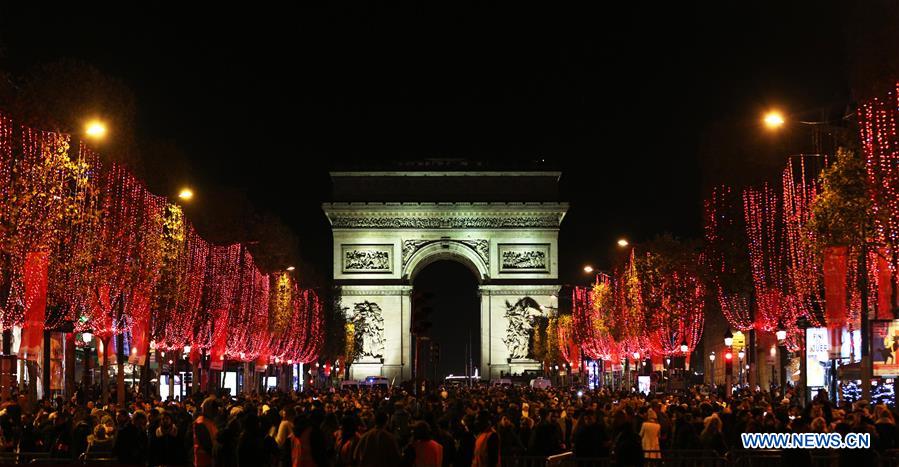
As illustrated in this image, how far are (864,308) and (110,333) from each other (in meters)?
24.3

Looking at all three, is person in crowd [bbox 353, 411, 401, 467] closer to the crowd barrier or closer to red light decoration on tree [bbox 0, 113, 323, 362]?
the crowd barrier

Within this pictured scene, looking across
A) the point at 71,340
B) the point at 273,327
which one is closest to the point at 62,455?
the point at 71,340

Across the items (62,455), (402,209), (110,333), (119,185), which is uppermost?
(402,209)

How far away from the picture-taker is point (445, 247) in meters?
123

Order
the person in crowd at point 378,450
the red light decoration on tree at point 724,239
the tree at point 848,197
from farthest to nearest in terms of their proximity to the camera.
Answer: the red light decoration on tree at point 724,239, the tree at point 848,197, the person in crowd at point 378,450

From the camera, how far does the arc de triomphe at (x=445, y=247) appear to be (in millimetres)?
121375

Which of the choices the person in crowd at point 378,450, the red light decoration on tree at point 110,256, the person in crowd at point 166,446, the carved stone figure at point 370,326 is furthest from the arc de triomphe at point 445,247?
the person in crowd at point 378,450

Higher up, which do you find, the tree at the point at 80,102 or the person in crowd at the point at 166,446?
the tree at the point at 80,102

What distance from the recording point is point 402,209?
122 m

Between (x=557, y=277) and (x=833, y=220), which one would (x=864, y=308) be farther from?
(x=557, y=277)

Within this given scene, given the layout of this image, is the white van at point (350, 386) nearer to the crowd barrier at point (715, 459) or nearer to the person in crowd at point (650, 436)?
the person in crowd at point (650, 436)

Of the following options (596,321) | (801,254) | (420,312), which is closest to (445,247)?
(596,321)

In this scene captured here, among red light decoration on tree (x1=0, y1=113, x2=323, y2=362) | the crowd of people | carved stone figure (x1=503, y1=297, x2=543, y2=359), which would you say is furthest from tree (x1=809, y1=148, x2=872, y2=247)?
carved stone figure (x1=503, y1=297, x2=543, y2=359)

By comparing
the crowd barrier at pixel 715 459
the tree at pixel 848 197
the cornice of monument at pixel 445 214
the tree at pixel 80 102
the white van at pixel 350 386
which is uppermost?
the cornice of monument at pixel 445 214
